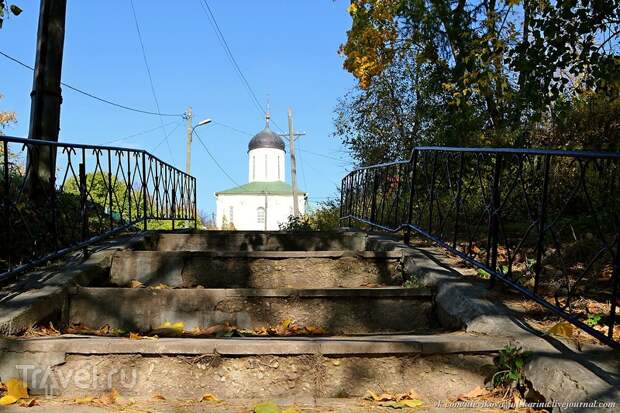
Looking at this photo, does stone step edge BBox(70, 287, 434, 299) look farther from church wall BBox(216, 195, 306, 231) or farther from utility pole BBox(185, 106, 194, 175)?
church wall BBox(216, 195, 306, 231)

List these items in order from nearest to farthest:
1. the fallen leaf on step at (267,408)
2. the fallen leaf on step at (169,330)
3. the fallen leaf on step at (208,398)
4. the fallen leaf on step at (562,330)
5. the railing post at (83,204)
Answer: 1. the fallen leaf on step at (267,408)
2. the fallen leaf on step at (208,398)
3. the fallen leaf on step at (562,330)
4. the fallen leaf on step at (169,330)
5. the railing post at (83,204)

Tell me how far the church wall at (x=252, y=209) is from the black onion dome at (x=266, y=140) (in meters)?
4.66

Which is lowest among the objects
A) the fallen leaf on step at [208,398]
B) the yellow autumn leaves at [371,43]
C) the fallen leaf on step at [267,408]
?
the fallen leaf on step at [208,398]

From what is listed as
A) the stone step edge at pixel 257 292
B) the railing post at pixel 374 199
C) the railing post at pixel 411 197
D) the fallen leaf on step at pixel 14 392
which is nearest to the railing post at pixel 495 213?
the stone step edge at pixel 257 292

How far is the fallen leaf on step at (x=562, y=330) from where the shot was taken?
2.42 m

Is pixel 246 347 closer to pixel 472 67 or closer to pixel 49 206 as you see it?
Result: pixel 49 206

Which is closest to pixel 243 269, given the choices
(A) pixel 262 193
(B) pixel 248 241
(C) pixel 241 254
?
(C) pixel 241 254

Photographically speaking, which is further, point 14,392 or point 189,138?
point 189,138

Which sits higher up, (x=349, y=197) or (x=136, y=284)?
(x=349, y=197)

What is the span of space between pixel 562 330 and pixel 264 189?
161 ft

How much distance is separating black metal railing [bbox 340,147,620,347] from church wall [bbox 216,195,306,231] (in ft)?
141

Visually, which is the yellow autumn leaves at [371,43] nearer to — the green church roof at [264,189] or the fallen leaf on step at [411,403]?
the fallen leaf on step at [411,403]

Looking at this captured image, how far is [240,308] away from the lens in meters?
3.12

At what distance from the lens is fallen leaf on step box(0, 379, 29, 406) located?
2.13 m
